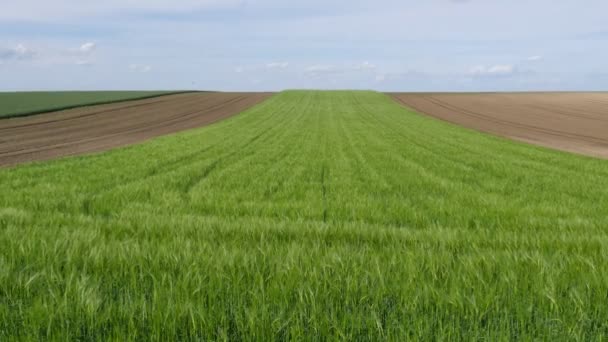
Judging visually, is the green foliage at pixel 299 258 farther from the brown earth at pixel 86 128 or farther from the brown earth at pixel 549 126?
the brown earth at pixel 549 126

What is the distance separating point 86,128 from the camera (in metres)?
33.2

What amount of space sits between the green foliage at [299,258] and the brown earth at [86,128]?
10261 mm

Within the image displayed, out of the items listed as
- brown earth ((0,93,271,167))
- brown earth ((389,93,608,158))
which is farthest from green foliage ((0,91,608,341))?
brown earth ((389,93,608,158))

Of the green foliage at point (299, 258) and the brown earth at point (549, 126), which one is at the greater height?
the green foliage at point (299, 258)

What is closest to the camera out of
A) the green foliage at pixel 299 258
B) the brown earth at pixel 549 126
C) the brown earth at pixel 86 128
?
the green foliage at pixel 299 258

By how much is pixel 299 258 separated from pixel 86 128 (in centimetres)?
3336

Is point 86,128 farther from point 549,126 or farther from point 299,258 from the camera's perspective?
point 549,126

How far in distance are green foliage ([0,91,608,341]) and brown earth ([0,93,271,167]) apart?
1026 cm

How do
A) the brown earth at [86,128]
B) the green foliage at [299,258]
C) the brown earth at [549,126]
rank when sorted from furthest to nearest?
1. the brown earth at [549,126]
2. the brown earth at [86,128]
3. the green foliage at [299,258]

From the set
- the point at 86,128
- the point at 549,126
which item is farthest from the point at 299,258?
the point at 549,126

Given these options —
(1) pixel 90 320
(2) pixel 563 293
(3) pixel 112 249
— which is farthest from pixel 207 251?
(2) pixel 563 293

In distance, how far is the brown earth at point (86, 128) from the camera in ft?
72.0

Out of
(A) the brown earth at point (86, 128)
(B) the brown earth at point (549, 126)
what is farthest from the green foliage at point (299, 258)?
(B) the brown earth at point (549, 126)

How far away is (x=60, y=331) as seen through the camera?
3078mm
